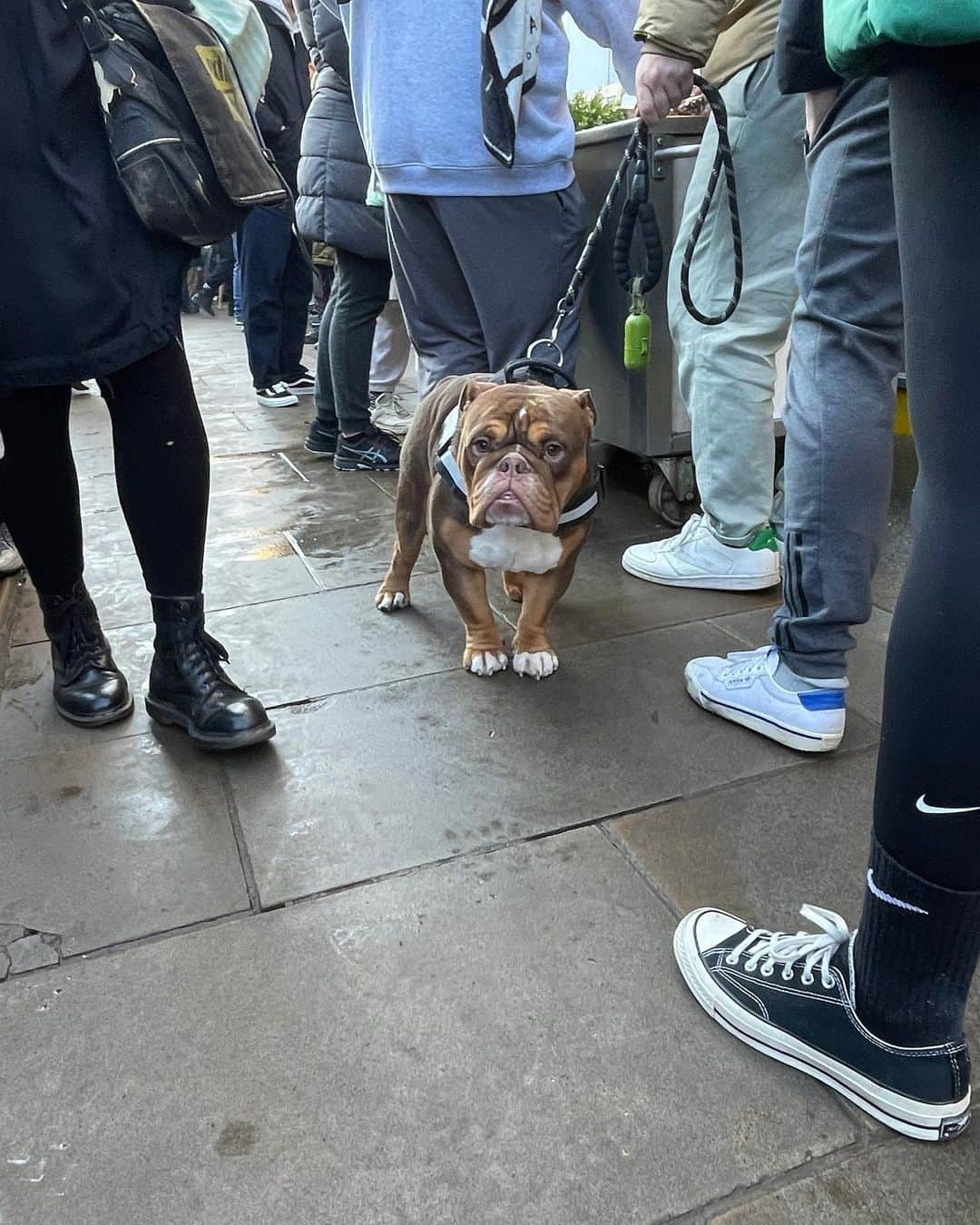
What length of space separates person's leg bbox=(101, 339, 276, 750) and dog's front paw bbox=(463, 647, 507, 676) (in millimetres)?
551

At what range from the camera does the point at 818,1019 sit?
1.22 m

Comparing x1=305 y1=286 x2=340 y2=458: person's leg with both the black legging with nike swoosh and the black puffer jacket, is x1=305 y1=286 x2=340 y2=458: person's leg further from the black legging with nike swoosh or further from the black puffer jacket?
the black legging with nike swoosh

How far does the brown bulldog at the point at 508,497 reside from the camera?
217 cm

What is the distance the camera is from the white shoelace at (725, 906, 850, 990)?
4.18 feet

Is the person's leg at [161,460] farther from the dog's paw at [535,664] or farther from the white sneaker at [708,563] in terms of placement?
the white sneaker at [708,563]

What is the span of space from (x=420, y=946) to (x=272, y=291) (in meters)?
5.05

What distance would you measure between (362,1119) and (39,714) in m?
1.45

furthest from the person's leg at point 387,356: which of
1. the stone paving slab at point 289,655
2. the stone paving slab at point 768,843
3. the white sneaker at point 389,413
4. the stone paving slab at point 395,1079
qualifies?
the stone paving slab at point 395,1079

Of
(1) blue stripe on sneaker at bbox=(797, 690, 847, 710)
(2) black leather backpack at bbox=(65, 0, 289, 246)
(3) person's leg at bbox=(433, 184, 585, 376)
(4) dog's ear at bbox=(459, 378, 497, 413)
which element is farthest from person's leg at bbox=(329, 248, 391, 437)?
(1) blue stripe on sneaker at bbox=(797, 690, 847, 710)

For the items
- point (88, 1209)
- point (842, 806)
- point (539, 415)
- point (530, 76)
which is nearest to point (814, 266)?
point (539, 415)

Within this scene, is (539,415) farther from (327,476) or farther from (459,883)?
(327,476)

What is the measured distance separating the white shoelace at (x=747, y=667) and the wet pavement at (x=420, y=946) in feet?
0.37

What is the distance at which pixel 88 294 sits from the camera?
173 cm

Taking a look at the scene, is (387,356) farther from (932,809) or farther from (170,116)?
(932,809)
